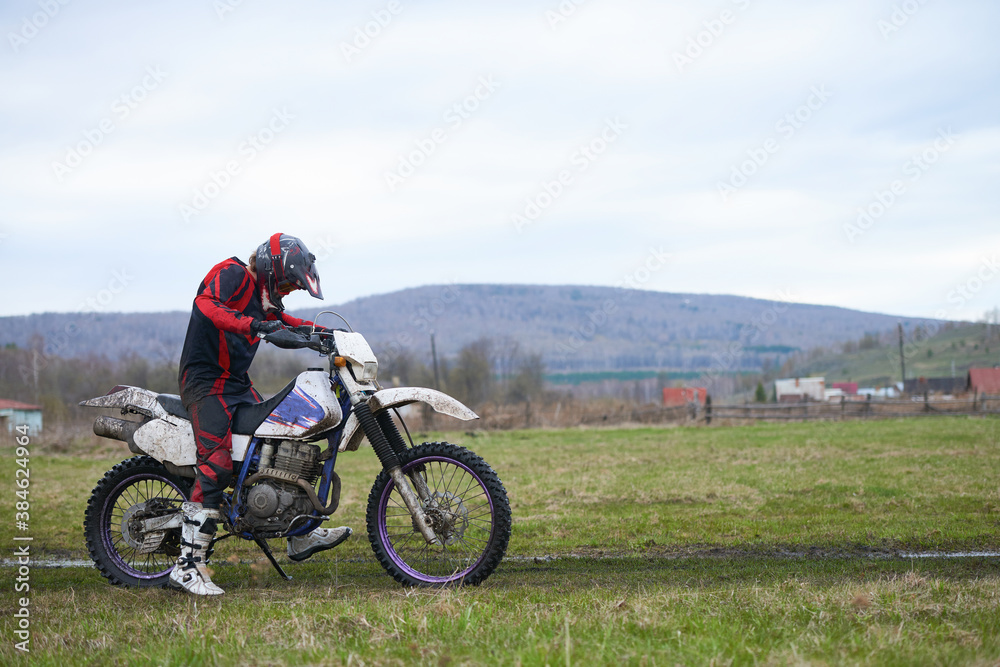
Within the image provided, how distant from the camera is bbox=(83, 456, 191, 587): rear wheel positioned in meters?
6.34

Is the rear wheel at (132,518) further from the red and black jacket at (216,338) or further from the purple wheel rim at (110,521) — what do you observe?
the red and black jacket at (216,338)

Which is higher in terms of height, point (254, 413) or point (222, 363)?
point (222, 363)

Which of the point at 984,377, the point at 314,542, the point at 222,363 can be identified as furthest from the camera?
the point at 984,377

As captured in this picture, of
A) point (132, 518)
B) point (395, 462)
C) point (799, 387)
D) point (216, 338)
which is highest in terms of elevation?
point (216, 338)

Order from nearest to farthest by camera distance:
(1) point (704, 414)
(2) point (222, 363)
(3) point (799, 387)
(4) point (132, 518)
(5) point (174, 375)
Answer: (2) point (222, 363) < (4) point (132, 518) < (1) point (704, 414) < (5) point (174, 375) < (3) point (799, 387)

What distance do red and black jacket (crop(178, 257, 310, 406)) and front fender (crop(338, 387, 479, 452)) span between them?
3.21ft

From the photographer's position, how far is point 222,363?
6.13m

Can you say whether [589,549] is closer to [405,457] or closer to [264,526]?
[405,457]

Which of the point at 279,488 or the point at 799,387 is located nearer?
the point at 279,488

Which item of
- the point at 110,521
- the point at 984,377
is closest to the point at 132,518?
the point at 110,521

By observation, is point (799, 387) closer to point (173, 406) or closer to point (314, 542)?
point (314, 542)

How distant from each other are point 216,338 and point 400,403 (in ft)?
4.96

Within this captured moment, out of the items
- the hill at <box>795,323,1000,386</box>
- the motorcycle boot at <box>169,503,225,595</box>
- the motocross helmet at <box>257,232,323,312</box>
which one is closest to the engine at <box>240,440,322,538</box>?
the motorcycle boot at <box>169,503,225,595</box>

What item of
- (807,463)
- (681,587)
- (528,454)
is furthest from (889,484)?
(528,454)
